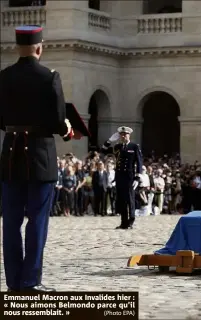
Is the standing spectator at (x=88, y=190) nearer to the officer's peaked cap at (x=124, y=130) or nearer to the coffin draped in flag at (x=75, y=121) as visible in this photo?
the officer's peaked cap at (x=124, y=130)

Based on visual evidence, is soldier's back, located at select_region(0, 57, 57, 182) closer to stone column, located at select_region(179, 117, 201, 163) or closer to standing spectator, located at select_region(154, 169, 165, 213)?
stone column, located at select_region(179, 117, 201, 163)

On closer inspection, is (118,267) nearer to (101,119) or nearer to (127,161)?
(101,119)

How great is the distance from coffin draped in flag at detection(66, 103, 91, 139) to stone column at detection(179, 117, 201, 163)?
3.60 ft

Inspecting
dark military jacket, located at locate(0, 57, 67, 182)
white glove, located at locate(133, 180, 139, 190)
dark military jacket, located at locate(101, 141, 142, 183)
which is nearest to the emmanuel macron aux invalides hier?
dark military jacket, located at locate(0, 57, 67, 182)

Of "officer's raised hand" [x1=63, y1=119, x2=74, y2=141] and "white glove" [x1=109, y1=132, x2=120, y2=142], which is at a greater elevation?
"officer's raised hand" [x1=63, y1=119, x2=74, y2=141]

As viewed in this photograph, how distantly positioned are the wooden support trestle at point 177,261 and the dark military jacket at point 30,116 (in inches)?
157

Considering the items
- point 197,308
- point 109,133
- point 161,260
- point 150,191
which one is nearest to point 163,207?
point 150,191

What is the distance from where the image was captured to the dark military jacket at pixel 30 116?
6930mm

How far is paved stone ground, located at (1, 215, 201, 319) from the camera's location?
7.32 metres

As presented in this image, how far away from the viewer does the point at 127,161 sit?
676 inches

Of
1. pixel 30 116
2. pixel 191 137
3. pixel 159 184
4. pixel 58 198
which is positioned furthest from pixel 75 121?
pixel 58 198

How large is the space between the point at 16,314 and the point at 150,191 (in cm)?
1202

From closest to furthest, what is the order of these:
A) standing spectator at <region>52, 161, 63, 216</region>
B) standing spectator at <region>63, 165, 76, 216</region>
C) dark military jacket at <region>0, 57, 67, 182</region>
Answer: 1. dark military jacket at <region>0, 57, 67, 182</region>
2. standing spectator at <region>52, 161, 63, 216</region>
3. standing spectator at <region>63, 165, 76, 216</region>

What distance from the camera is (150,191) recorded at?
18.1 metres
